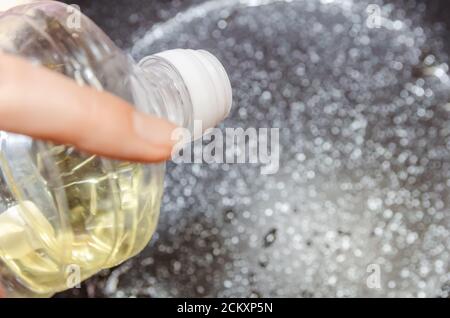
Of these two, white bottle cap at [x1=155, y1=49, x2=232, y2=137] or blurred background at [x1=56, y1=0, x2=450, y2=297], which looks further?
blurred background at [x1=56, y1=0, x2=450, y2=297]

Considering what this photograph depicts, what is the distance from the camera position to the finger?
0.74ft

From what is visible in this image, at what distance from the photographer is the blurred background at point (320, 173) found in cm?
51

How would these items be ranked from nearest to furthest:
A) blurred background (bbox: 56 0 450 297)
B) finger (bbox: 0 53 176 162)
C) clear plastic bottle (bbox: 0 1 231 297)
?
finger (bbox: 0 53 176 162) < clear plastic bottle (bbox: 0 1 231 297) < blurred background (bbox: 56 0 450 297)

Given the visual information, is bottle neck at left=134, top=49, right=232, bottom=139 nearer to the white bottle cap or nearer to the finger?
the white bottle cap

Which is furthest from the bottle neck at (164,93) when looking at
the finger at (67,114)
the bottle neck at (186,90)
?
the finger at (67,114)

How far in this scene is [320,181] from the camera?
53cm

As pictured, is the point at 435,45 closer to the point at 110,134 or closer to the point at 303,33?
the point at 303,33

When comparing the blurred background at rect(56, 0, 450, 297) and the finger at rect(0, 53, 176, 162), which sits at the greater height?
the finger at rect(0, 53, 176, 162)

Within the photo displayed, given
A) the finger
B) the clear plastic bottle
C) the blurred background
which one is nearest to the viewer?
the finger

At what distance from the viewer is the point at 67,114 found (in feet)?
0.76

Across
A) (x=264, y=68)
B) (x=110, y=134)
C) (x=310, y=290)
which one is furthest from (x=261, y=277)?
(x=110, y=134)
